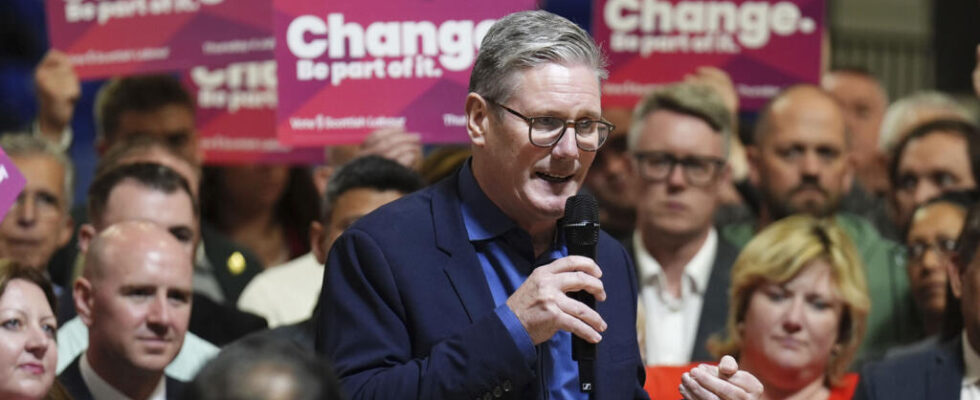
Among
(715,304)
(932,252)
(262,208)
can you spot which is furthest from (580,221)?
(262,208)

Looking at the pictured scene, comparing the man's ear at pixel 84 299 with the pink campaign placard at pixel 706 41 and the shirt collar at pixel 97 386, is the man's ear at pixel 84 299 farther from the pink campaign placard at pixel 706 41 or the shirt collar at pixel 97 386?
the pink campaign placard at pixel 706 41

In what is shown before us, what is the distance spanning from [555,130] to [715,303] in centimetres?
239

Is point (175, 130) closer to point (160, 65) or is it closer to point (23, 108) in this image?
point (160, 65)

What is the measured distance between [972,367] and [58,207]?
3140mm

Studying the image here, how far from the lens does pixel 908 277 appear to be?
17.6ft

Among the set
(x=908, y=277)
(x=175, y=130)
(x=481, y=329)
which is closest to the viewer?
(x=481, y=329)

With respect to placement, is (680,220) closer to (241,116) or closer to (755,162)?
(755,162)

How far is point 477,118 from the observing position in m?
2.96

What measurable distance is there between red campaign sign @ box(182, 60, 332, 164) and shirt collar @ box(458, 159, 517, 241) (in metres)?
2.64

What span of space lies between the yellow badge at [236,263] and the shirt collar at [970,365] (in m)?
2.75

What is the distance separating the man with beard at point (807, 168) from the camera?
222 inches

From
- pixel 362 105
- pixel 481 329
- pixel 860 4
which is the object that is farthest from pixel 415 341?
pixel 860 4

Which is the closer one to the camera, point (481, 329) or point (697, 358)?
point (481, 329)

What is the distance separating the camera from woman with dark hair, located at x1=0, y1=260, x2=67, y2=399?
3.66 metres
